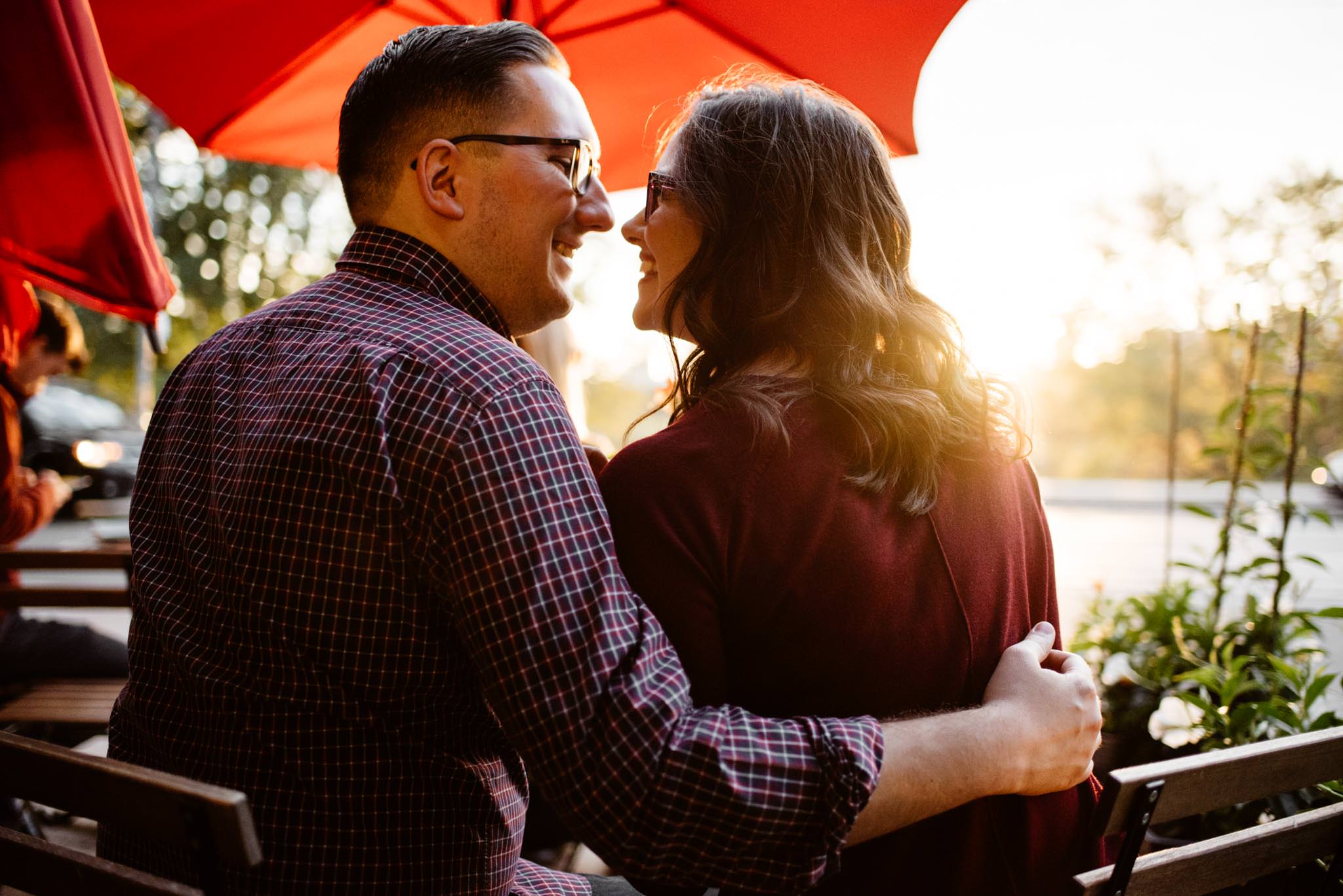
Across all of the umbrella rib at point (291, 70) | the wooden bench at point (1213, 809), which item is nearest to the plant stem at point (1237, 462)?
the wooden bench at point (1213, 809)

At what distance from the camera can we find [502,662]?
1079mm

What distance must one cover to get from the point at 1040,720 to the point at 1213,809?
0.41m

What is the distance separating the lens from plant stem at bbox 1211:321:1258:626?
323 centimetres

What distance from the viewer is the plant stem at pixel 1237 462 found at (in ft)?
10.6

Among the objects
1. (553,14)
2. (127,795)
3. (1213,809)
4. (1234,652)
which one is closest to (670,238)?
(127,795)

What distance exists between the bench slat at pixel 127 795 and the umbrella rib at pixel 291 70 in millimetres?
2327

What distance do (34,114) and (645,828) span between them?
2.04 metres

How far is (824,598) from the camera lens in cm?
128

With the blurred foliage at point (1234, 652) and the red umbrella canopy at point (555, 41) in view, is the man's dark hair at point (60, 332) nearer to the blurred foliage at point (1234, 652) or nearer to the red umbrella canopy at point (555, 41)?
the red umbrella canopy at point (555, 41)

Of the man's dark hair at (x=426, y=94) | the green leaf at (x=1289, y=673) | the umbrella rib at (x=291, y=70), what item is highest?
the umbrella rib at (x=291, y=70)

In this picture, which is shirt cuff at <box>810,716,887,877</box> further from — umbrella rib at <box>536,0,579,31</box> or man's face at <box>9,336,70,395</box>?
man's face at <box>9,336,70,395</box>

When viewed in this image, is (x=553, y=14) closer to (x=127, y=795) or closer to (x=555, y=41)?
(x=555, y=41)

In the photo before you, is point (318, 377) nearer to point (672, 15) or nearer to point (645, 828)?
point (645, 828)

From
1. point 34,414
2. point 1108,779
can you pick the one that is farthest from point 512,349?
point 34,414
